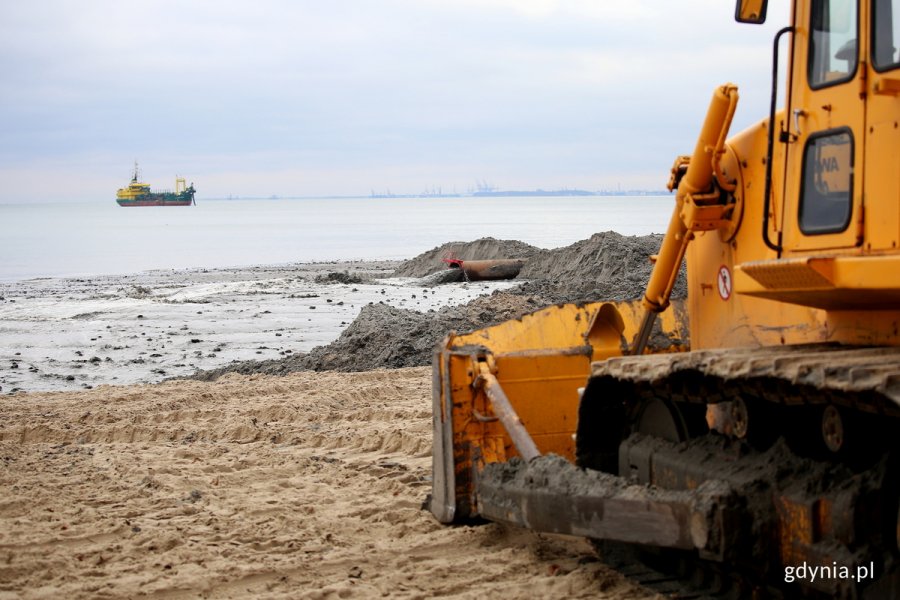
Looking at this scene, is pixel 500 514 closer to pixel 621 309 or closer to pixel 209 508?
pixel 621 309

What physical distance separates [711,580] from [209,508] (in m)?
3.58

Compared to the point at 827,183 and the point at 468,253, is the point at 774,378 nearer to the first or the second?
the point at 827,183

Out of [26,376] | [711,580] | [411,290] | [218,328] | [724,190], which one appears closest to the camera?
[711,580]

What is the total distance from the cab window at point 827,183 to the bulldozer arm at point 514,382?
188cm

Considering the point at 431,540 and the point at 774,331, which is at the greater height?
the point at 774,331

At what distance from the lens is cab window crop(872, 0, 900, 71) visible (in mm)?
3758

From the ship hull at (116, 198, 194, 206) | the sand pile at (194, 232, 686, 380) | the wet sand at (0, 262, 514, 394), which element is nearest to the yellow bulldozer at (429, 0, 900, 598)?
the sand pile at (194, 232, 686, 380)

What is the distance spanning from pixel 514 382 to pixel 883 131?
284 centimetres

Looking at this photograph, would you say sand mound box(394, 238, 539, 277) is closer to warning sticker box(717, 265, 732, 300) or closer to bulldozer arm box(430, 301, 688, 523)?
bulldozer arm box(430, 301, 688, 523)

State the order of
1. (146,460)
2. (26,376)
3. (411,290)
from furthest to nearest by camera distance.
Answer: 1. (411,290)
2. (26,376)
3. (146,460)

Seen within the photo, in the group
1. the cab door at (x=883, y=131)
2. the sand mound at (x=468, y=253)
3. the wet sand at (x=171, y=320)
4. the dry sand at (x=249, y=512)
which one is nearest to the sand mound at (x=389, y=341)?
the wet sand at (x=171, y=320)

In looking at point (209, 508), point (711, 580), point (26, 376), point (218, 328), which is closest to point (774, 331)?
point (711, 580)

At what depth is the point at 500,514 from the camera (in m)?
5.29

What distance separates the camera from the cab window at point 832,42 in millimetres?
3959
